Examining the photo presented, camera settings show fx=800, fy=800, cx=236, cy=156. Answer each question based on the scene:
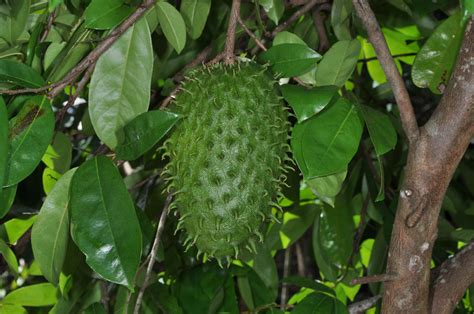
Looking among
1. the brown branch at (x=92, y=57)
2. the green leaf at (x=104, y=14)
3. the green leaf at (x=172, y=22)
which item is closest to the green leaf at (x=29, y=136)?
the brown branch at (x=92, y=57)

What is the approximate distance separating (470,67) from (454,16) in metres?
0.25

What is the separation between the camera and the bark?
106 cm

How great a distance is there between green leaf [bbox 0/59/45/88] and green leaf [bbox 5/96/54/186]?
0.02 meters

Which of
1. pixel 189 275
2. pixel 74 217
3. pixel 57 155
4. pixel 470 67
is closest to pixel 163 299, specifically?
pixel 189 275

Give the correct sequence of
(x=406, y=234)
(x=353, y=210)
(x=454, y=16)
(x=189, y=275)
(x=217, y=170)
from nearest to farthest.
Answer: (x=217, y=170), (x=406, y=234), (x=454, y=16), (x=189, y=275), (x=353, y=210)

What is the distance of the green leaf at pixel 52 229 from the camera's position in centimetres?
118

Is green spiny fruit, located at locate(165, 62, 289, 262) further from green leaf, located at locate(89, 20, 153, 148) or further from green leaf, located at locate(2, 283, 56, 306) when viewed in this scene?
green leaf, located at locate(2, 283, 56, 306)

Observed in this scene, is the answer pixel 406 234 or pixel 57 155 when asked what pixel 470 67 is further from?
pixel 57 155

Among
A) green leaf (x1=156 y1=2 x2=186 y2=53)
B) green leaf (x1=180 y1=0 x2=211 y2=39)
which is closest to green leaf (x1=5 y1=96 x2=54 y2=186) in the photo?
green leaf (x1=156 y1=2 x2=186 y2=53)

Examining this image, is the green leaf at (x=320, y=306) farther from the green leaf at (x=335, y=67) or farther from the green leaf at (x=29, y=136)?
the green leaf at (x=29, y=136)

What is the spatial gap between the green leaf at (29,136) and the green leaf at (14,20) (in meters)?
0.31

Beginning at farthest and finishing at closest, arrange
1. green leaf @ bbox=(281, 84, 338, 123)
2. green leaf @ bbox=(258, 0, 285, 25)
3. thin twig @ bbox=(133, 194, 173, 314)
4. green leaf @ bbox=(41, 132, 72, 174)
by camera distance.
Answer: green leaf @ bbox=(41, 132, 72, 174), green leaf @ bbox=(258, 0, 285, 25), thin twig @ bbox=(133, 194, 173, 314), green leaf @ bbox=(281, 84, 338, 123)

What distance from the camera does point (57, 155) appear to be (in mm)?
1509

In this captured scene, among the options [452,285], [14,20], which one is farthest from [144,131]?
[452,285]
